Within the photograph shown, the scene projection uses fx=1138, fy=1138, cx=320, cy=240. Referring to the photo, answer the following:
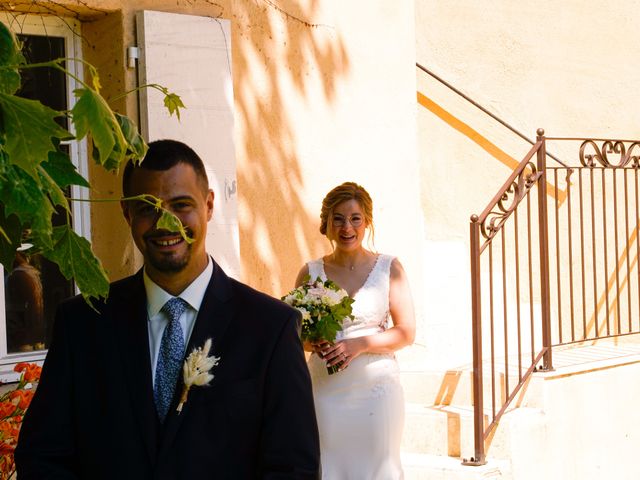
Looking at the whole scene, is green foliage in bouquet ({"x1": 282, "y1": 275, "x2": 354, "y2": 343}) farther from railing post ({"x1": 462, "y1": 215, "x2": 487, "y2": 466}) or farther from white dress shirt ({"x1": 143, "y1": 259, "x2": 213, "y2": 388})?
white dress shirt ({"x1": 143, "y1": 259, "x2": 213, "y2": 388})

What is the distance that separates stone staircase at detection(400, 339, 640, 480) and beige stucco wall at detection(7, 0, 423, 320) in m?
0.82

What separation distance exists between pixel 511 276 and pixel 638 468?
1.85 metres

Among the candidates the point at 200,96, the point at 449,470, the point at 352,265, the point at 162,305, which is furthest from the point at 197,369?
the point at 449,470

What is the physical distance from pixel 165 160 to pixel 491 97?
6723 millimetres

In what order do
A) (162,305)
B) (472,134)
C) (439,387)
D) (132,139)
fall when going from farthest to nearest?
(472,134), (439,387), (162,305), (132,139)

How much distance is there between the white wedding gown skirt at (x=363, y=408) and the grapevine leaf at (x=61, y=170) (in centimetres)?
434

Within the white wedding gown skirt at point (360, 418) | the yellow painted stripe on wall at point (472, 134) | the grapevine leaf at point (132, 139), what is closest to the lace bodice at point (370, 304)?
the white wedding gown skirt at point (360, 418)

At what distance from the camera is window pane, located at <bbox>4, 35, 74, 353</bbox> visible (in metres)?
5.34

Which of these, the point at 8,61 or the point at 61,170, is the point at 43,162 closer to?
the point at 61,170

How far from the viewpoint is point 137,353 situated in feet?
8.24

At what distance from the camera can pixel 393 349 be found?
19.7 ft

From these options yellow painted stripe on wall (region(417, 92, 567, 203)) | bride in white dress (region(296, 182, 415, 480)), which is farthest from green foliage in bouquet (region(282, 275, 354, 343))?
yellow painted stripe on wall (region(417, 92, 567, 203))

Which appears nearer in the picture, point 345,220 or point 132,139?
point 132,139

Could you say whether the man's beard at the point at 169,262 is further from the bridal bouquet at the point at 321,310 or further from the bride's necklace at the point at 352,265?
the bride's necklace at the point at 352,265
